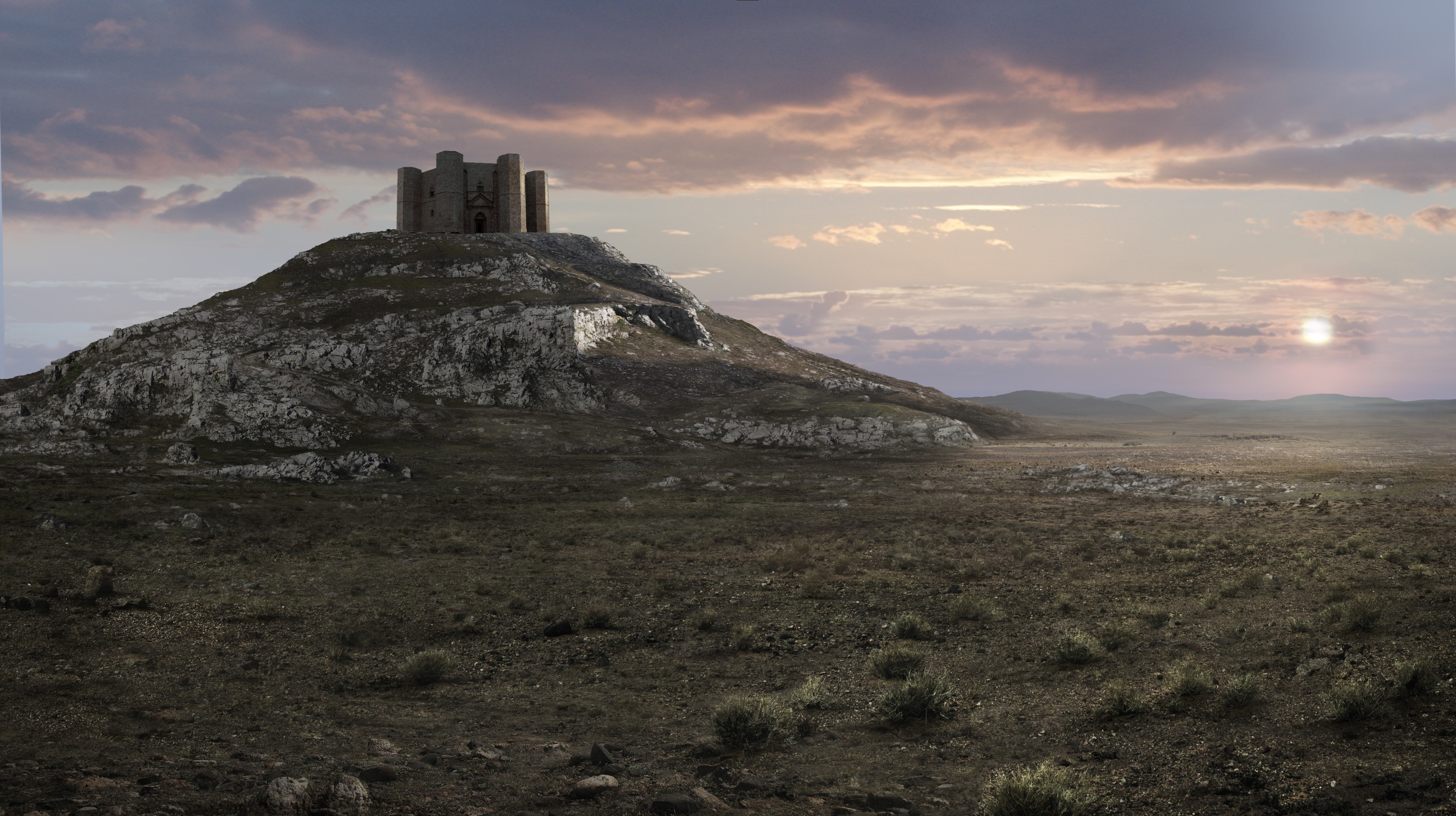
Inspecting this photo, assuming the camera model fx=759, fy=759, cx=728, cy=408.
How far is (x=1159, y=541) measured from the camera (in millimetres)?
29938

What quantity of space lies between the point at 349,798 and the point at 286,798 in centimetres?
71

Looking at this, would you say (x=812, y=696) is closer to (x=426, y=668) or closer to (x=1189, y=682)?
(x=1189, y=682)

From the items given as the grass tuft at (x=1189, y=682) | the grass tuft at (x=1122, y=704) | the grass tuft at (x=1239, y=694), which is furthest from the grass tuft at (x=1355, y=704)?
the grass tuft at (x=1122, y=704)

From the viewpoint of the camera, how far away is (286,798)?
937 centimetres

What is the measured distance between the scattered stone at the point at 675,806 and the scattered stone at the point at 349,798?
3.64 m

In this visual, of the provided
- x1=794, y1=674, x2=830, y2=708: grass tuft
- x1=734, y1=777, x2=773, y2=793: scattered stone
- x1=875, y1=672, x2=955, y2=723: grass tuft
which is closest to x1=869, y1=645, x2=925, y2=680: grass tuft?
x1=794, y1=674, x2=830, y2=708: grass tuft

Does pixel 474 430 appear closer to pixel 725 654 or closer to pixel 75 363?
pixel 75 363

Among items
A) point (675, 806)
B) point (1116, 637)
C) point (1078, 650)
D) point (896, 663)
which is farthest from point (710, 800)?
point (1116, 637)

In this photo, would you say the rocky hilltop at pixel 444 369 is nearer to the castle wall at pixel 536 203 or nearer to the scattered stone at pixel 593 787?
the castle wall at pixel 536 203

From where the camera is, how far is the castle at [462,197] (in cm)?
11900

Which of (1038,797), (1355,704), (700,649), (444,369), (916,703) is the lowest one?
(700,649)

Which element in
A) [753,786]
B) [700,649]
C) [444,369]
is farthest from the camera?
[444,369]

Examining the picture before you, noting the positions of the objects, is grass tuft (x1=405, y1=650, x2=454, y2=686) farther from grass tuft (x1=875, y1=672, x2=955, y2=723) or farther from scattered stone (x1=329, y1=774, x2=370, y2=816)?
grass tuft (x1=875, y1=672, x2=955, y2=723)

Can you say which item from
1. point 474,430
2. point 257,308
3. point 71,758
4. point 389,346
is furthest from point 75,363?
point 71,758
